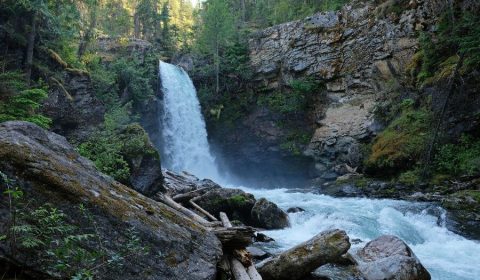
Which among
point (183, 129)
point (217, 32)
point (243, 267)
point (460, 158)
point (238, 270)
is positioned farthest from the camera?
point (217, 32)

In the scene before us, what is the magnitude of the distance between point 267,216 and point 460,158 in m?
8.42

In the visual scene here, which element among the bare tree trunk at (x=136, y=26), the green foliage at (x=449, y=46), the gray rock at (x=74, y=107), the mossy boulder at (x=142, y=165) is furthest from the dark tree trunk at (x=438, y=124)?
the bare tree trunk at (x=136, y=26)

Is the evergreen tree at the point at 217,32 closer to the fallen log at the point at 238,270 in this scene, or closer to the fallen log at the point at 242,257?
the fallen log at the point at 242,257

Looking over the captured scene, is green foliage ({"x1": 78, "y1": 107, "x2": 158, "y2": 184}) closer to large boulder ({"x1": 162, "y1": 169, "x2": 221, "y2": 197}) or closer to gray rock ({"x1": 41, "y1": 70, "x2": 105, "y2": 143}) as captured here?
large boulder ({"x1": 162, "y1": 169, "x2": 221, "y2": 197})

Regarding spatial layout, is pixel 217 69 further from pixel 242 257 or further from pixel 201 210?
pixel 242 257

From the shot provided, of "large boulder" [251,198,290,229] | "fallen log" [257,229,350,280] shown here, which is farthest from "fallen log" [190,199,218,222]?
"fallen log" [257,229,350,280]

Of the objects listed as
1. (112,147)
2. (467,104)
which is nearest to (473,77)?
(467,104)

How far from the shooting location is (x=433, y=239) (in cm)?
888

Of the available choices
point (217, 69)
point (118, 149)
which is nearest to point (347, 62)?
point (217, 69)

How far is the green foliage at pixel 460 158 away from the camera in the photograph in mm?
13141

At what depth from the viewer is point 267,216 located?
34.2ft

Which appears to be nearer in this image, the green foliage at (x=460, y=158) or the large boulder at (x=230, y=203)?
the large boulder at (x=230, y=203)

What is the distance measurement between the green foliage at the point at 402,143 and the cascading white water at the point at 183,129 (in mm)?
12603

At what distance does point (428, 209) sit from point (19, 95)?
13.3 meters
